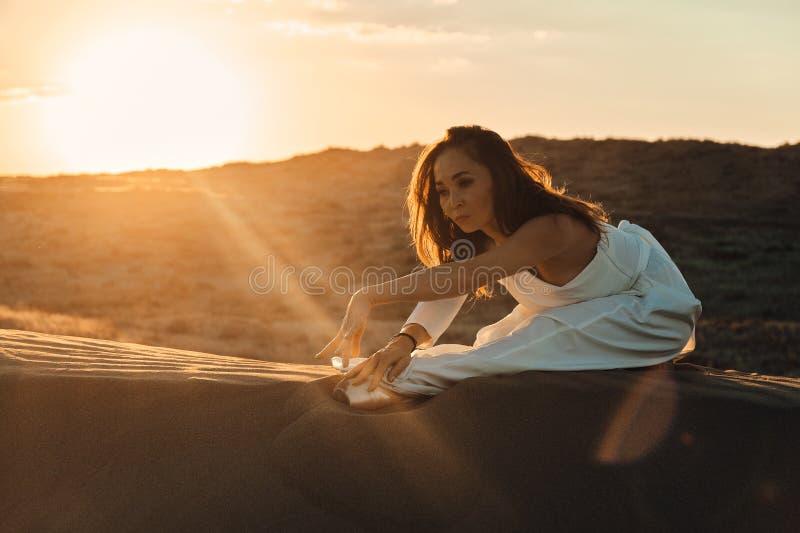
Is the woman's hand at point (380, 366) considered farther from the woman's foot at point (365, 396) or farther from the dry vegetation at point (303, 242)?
the dry vegetation at point (303, 242)

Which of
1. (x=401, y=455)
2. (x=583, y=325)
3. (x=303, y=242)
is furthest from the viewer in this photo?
(x=303, y=242)

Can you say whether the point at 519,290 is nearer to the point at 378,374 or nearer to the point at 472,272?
the point at 472,272

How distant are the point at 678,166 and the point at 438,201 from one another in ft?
124

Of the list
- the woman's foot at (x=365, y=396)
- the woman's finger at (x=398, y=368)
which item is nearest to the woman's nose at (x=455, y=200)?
the woman's finger at (x=398, y=368)

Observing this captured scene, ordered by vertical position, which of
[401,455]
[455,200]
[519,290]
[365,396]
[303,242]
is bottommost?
[401,455]

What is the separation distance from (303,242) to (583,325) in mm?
23369

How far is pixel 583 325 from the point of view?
2.92 m

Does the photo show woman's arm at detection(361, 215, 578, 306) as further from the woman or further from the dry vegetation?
the dry vegetation

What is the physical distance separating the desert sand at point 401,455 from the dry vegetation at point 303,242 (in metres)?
4.39

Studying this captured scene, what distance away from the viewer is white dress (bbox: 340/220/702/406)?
114 inches

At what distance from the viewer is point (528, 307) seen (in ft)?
10.8

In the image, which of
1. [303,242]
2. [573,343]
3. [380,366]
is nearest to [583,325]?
[573,343]

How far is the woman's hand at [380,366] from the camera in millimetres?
2863

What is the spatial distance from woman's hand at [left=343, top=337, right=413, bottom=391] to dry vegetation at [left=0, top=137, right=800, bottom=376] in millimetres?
4155
